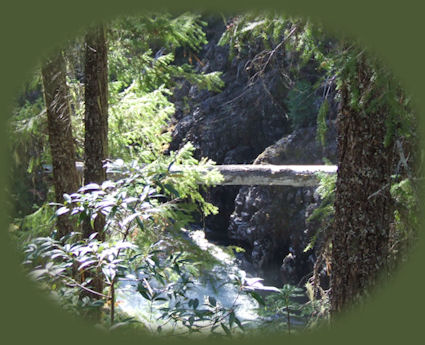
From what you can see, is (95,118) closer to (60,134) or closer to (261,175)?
(60,134)

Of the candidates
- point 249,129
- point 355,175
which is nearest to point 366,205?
point 355,175

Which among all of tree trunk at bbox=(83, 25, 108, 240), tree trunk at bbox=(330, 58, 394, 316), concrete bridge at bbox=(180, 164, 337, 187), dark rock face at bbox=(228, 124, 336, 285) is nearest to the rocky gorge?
dark rock face at bbox=(228, 124, 336, 285)

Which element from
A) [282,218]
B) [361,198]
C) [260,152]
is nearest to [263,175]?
[361,198]

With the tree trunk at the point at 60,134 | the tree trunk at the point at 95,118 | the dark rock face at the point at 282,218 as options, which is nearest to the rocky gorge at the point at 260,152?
the dark rock face at the point at 282,218

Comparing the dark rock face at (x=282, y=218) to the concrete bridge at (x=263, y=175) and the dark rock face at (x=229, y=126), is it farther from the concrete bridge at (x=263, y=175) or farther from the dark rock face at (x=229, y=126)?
the concrete bridge at (x=263, y=175)

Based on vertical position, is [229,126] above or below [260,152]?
above

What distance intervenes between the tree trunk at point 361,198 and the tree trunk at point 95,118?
92.7 inches

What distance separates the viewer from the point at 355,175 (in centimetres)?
292

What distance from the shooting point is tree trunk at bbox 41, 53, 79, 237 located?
4680 millimetres

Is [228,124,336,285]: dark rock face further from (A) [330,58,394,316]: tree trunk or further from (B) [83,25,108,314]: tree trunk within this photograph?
(A) [330,58,394,316]: tree trunk

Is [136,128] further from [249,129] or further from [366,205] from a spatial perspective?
[249,129]

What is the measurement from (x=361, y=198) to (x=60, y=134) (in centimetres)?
329

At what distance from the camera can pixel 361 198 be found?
291cm

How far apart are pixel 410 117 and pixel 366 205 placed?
667 mm
